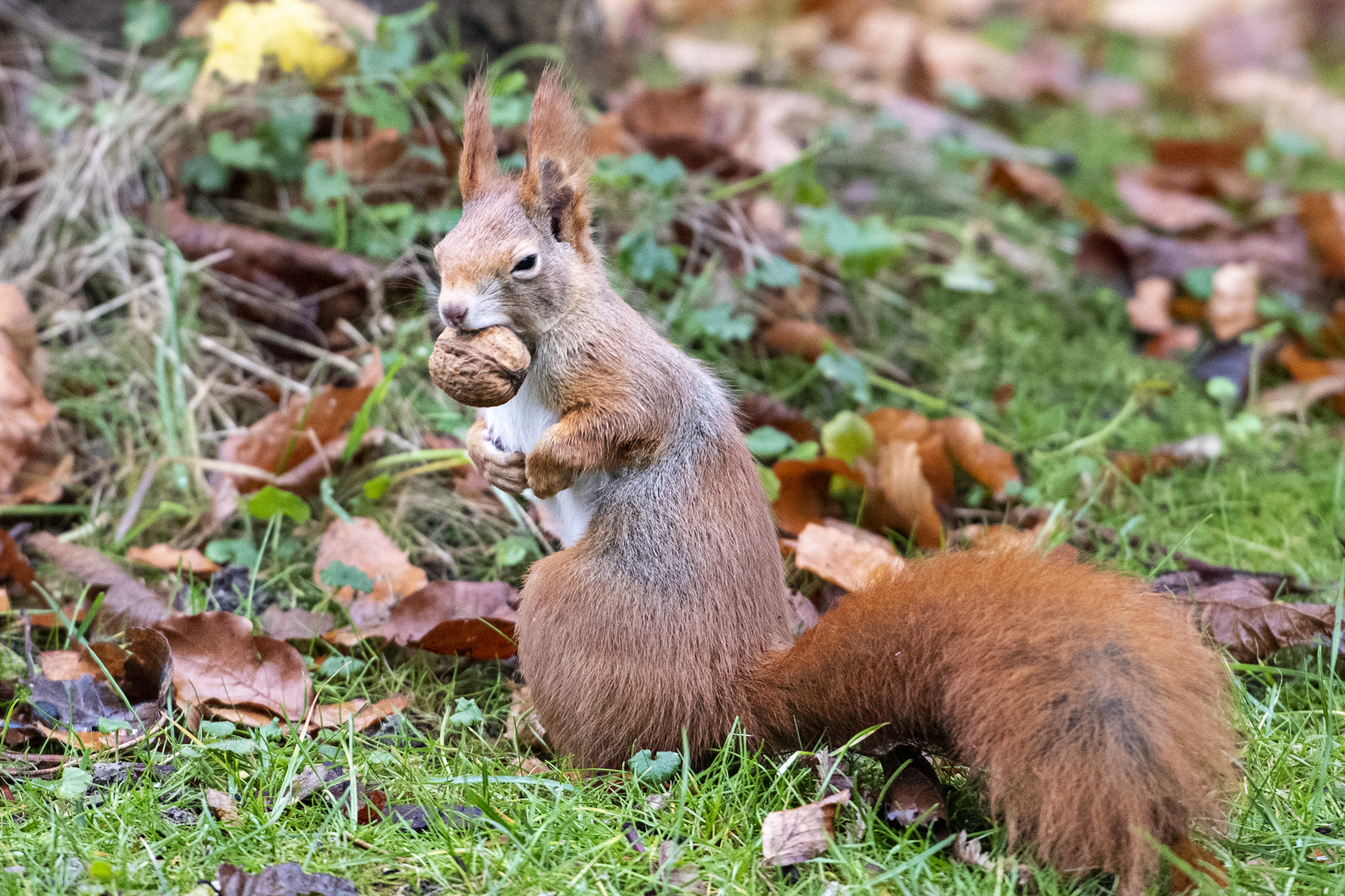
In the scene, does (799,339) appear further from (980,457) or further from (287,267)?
(287,267)

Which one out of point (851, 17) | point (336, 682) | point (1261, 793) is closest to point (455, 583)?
point (336, 682)

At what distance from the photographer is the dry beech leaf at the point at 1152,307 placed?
3.63 meters

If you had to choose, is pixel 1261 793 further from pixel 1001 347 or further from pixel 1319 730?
pixel 1001 347

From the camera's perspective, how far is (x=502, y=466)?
196 cm

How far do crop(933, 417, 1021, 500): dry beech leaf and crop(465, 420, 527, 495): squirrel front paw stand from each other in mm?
1261

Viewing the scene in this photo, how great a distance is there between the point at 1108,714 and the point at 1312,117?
5.44m

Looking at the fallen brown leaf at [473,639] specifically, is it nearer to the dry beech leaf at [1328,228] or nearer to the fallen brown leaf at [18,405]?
the fallen brown leaf at [18,405]

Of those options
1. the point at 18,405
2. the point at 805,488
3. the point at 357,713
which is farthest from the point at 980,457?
the point at 18,405

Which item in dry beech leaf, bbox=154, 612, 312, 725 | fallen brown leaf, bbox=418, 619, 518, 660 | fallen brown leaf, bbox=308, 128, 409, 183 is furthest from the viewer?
fallen brown leaf, bbox=308, 128, 409, 183

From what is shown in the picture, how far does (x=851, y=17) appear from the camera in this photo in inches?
262

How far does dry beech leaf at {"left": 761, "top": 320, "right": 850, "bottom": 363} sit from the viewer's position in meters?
3.18

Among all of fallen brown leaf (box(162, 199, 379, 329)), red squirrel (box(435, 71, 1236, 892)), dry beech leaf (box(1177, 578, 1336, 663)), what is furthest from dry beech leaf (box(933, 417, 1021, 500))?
fallen brown leaf (box(162, 199, 379, 329))

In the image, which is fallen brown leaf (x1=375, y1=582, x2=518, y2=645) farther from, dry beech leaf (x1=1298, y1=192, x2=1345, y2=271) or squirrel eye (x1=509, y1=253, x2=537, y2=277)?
dry beech leaf (x1=1298, y1=192, x2=1345, y2=271)

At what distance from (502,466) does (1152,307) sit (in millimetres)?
2532
